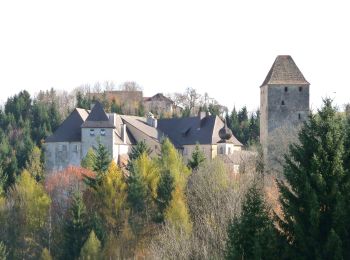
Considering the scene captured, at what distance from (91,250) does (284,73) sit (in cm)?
2707

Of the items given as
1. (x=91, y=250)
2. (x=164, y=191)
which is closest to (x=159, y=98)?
(x=164, y=191)

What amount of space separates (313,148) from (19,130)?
→ 268 ft

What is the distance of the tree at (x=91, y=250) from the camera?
44938 millimetres

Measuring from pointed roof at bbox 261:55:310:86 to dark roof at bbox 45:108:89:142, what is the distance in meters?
16.0

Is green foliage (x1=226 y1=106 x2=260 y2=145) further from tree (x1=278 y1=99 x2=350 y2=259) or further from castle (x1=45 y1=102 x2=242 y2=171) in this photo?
tree (x1=278 y1=99 x2=350 y2=259)

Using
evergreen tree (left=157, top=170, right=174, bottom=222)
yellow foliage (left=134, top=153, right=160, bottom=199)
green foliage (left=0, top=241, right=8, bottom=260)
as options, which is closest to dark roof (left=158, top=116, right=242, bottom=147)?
yellow foliage (left=134, top=153, right=160, bottom=199)

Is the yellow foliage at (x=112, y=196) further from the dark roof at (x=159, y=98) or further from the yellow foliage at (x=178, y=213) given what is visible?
the dark roof at (x=159, y=98)

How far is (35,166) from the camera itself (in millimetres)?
72688

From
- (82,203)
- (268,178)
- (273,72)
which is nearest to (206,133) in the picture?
(273,72)

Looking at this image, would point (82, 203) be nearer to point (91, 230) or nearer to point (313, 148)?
point (91, 230)

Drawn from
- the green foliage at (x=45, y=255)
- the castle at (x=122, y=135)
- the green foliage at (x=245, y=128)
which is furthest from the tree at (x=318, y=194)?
the green foliage at (x=245, y=128)

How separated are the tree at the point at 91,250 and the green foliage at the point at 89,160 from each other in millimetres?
14457

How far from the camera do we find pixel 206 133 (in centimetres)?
7612

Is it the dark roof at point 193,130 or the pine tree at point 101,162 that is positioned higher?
the dark roof at point 193,130
